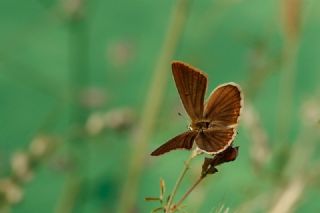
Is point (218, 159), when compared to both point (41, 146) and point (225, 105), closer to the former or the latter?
point (225, 105)

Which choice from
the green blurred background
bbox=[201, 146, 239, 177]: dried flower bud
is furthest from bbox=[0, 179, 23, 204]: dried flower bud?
bbox=[201, 146, 239, 177]: dried flower bud

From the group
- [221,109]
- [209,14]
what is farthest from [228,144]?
[209,14]

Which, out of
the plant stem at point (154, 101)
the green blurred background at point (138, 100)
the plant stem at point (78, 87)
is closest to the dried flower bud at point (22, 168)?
the green blurred background at point (138, 100)

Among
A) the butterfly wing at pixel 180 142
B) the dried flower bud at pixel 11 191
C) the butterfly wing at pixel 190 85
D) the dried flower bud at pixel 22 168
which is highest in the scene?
the dried flower bud at pixel 22 168

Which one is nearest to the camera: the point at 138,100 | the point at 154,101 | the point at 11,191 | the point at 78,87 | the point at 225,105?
the point at 225,105

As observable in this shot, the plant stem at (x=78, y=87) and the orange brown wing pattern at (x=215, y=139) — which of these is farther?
the plant stem at (x=78, y=87)

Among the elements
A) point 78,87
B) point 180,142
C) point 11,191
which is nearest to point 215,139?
point 180,142

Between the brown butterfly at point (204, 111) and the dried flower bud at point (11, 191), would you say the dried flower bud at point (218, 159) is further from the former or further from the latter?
the dried flower bud at point (11, 191)
